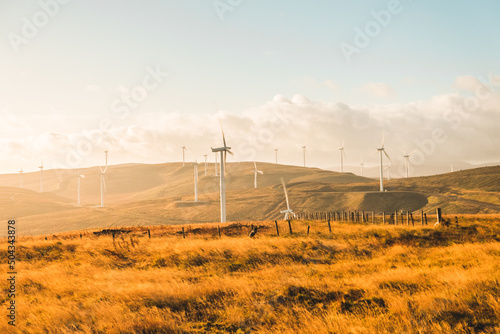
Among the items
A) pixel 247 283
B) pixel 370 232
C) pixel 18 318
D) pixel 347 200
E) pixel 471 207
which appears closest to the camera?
pixel 18 318

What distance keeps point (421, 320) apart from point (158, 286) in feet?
25.4

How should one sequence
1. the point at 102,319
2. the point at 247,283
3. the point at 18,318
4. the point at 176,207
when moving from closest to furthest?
the point at 102,319
the point at 18,318
the point at 247,283
the point at 176,207

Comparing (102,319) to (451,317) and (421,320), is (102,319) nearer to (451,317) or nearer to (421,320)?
(421,320)

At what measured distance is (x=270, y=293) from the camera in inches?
457

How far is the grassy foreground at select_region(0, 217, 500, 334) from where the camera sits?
914 cm

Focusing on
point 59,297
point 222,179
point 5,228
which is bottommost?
point 5,228

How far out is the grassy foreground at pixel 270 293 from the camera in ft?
30.0

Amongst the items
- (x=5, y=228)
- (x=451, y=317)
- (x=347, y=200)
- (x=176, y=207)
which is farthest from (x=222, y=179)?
(x=5, y=228)

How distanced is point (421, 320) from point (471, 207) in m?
98.2

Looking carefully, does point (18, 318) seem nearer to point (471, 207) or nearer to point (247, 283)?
point (247, 283)

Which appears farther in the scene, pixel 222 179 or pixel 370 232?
pixel 222 179

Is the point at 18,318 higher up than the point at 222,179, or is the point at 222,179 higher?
the point at 222,179

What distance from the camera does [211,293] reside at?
1190 centimetres

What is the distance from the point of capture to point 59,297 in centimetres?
1316
